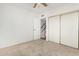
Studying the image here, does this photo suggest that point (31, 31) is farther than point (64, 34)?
No

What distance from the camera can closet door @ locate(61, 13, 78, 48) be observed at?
274 cm

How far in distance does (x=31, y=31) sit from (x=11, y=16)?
0.85 meters

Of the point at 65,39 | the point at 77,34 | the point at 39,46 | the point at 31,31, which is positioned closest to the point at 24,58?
the point at 31,31

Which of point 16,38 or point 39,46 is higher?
point 16,38

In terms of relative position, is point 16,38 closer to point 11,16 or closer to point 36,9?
point 11,16

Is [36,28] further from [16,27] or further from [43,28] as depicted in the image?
[16,27]

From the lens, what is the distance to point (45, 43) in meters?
2.89

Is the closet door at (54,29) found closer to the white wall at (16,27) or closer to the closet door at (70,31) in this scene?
the closet door at (70,31)

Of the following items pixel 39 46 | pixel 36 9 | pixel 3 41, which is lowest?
pixel 39 46

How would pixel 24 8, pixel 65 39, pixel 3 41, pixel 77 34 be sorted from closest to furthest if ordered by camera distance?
pixel 24 8 < pixel 3 41 < pixel 65 39 < pixel 77 34

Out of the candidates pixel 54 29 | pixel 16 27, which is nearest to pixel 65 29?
pixel 54 29

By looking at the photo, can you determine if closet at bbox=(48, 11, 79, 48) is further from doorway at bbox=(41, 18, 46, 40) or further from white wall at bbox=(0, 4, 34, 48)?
white wall at bbox=(0, 4, 34, 48)

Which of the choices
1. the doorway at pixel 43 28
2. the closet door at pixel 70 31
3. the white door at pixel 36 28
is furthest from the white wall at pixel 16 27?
the closet door at pixel 70 31

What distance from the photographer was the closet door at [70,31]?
2.74 m
